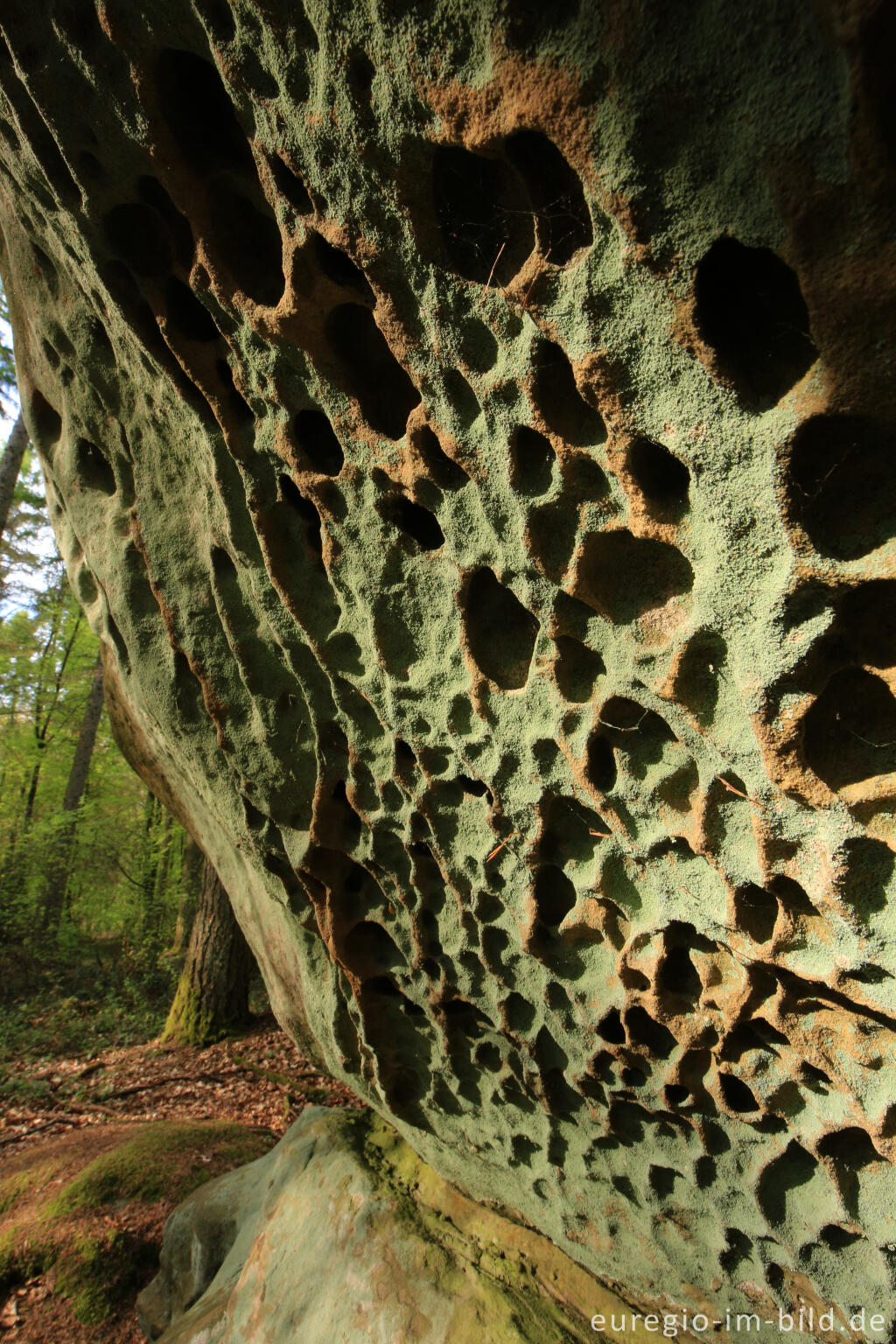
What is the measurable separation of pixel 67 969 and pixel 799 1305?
9.05 m

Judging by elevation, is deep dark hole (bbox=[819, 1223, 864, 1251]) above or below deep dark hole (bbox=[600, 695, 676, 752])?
below

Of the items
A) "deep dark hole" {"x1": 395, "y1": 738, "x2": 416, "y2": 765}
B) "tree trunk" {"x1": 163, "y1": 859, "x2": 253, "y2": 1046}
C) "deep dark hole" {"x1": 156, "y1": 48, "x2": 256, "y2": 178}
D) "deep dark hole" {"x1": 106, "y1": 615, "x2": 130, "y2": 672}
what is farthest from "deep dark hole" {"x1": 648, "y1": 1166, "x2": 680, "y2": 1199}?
"tree trunk" {"x1": 163, "y1": 859, "x2": 253, "y2": 1046}

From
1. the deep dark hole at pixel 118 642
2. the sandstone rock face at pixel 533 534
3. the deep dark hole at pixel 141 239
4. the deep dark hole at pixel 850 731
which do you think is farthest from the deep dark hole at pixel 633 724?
the deep dark hole at pixel 118 642

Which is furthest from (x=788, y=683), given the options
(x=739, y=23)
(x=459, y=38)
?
(x=459, y=38)

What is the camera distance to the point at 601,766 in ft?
6.34

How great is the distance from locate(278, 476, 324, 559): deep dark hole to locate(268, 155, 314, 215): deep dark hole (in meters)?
0.75

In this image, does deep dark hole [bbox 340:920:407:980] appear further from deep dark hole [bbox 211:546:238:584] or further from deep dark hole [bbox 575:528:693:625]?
deep dark hole [bbox 575:528:693:625]

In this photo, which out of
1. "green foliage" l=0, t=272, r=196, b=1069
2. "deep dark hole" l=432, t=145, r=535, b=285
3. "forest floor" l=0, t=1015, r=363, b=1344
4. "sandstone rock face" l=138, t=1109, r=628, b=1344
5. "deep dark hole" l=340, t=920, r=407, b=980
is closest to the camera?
"deep dark hole" l=432, t=145, r=535, b=285

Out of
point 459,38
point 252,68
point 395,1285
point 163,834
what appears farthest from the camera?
point 163,834

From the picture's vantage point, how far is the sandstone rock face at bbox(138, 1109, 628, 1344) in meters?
2.60

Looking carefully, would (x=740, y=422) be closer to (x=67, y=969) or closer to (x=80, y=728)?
(x=67, y=969)

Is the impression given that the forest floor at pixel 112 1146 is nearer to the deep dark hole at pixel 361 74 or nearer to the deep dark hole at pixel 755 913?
the deep dark hole at pixel 755 913

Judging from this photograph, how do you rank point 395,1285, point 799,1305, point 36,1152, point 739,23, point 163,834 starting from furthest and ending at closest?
point 163,834, point 36,1152, point 395,1285, point 799,1305, point 739,23

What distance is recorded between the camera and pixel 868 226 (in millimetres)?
1074
